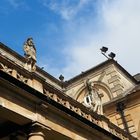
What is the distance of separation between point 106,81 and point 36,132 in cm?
1654

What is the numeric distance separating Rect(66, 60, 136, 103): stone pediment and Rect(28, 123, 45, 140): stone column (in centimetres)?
1514

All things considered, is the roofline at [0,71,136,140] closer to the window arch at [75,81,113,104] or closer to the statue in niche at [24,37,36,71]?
the statue in niche at [24,37,36,71]

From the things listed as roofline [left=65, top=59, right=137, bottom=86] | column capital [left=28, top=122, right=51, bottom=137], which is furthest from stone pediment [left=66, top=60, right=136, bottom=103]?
column capital [left=28, top=122, right=51, bottom=137]

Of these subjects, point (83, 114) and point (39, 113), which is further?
A: point (83, 114)

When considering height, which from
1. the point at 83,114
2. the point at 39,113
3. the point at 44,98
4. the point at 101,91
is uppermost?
the point at 101,91

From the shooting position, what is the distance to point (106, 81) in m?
27.6

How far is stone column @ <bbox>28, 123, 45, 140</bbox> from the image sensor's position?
11.5 metres

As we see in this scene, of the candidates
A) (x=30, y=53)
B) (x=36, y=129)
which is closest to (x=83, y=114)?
(x=30, y=53)

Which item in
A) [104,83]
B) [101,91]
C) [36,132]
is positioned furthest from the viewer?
[101,91]

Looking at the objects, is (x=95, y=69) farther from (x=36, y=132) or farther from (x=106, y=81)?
(x=36, y=132)

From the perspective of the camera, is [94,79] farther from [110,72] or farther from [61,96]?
[61,96]

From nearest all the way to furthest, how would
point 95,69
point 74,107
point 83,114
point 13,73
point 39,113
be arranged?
point 13,73, point 39,113, point 74,107, point 83,114, point 95,69

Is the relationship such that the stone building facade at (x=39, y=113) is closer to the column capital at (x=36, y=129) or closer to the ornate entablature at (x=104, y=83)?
the column capital at (x=36, y=129)

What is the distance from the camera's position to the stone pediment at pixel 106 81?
88.1 feet
